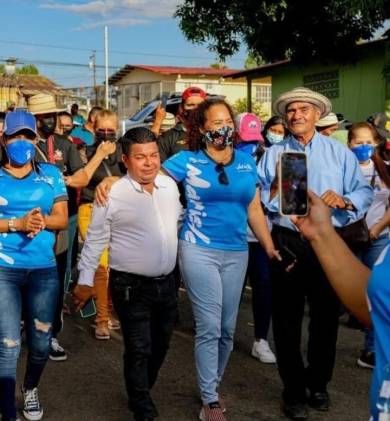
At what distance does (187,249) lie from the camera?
4.61 m

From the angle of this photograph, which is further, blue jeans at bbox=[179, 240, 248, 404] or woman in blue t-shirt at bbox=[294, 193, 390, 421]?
blue jeans at bbox=[179, 240, 248, 404]

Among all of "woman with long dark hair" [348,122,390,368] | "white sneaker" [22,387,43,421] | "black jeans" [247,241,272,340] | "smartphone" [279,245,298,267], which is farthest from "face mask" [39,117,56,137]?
"woman with long dark hair" [348,122,390,368]

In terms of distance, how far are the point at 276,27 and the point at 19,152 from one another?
1481 cm

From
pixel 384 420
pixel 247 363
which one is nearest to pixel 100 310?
pixel 247 363

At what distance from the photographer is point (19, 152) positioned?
4.44 meters

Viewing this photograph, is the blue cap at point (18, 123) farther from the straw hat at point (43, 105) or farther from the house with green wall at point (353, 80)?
the house with green wall at point (353, 80)

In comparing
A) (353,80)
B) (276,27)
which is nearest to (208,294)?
(276,27)

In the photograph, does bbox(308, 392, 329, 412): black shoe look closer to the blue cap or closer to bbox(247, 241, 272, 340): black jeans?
bbox(247, 241, 272, 340): black jeans

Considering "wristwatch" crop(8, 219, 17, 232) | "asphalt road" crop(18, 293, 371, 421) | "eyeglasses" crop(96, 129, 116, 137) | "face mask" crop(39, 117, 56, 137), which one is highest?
"face mask" crop(39, 117, 56, 137)

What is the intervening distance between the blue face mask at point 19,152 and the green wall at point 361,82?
55.7 feet

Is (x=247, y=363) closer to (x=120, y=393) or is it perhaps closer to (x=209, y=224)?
(x=120, y=393)

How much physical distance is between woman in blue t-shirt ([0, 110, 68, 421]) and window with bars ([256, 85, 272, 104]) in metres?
43.9

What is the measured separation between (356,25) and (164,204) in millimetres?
15182

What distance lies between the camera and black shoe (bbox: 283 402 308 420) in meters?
4.69
